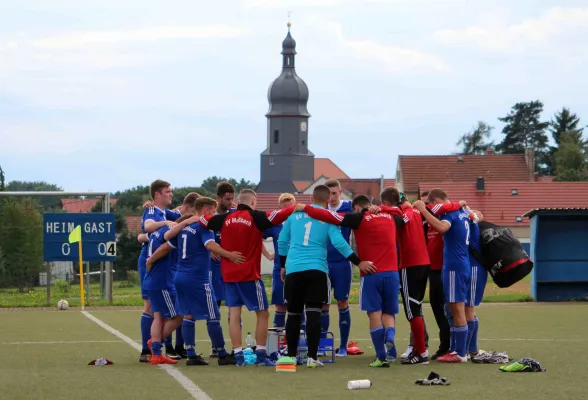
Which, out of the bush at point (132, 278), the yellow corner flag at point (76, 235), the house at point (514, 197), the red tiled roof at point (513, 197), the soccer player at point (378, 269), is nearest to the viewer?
the soccer player at point (378, 269)

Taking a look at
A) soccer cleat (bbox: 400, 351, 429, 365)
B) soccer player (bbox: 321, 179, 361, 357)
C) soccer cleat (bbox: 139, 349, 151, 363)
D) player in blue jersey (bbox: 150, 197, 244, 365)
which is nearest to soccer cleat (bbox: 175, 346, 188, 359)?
soccer cleat (bbox: 139, 349, 151, 363)

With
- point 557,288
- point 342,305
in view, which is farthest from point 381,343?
point 557,288

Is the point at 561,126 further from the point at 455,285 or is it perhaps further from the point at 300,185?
the point at 455,285

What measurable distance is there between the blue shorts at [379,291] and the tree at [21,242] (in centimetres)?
1934

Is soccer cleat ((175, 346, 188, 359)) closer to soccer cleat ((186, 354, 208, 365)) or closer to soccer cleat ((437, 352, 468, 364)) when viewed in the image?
soccer cleat ((186, 354, 208, 365))

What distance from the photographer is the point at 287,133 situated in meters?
180

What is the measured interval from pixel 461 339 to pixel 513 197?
237 feet

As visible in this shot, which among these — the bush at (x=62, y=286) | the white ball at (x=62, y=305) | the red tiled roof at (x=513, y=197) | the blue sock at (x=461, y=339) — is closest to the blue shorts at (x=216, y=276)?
the blue sock at (x=461, y=339)

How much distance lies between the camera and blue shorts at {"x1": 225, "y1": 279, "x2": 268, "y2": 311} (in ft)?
41.9

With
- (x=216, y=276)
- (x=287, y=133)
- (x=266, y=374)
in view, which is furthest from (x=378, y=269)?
(x=287, y=133)

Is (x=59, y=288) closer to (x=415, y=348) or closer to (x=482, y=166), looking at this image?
(x=415, y=348)

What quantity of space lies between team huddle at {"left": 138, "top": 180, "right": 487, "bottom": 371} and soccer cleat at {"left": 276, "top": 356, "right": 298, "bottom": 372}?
0.5 inches

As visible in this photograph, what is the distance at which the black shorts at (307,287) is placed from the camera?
12297 millimetres

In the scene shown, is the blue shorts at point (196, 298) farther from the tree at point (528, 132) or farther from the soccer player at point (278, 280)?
the tree at point (528, 132)
